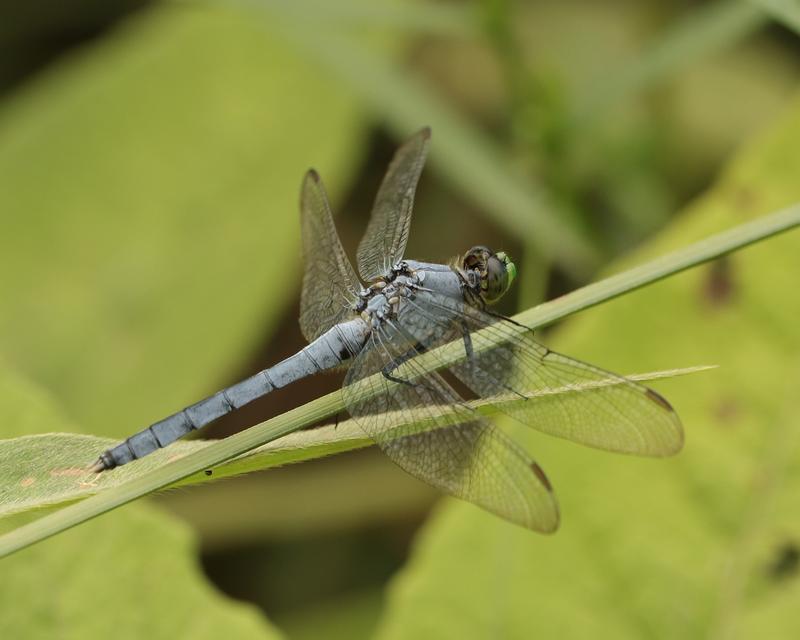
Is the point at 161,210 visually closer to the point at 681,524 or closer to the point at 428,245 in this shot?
the point at 428,245

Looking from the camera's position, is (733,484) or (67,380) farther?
(67,380)

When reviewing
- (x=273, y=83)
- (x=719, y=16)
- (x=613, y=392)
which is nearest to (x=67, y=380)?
(x=273, y=83)

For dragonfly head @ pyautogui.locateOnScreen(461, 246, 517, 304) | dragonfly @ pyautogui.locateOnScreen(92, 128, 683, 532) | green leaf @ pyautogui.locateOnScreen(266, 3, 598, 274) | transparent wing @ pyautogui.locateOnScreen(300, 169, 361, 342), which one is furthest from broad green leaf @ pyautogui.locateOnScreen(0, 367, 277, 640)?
green leaf @ pyautogui.locateOnScreen(266, 3, 598, 274)

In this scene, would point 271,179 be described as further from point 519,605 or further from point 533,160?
point 519,605

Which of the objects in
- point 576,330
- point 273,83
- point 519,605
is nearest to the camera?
point 519,605

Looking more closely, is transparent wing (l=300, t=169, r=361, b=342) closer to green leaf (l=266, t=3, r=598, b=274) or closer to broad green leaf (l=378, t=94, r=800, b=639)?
broad green leaf (l=378, t=94, r=800, b=639)

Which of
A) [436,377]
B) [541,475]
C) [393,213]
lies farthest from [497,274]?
[541,475]

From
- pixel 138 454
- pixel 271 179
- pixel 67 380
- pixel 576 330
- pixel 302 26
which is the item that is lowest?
pixel 576 330
